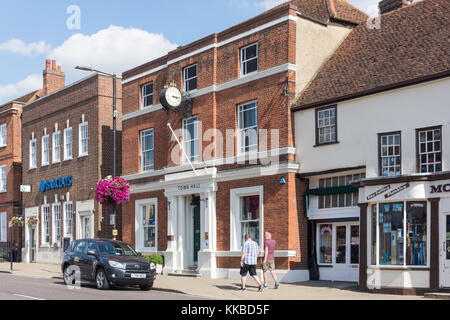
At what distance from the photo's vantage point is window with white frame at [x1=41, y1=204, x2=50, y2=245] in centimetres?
3603

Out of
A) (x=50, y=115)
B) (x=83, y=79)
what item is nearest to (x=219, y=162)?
(x=83, y=79)

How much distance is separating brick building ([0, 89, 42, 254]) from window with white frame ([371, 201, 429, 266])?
27.3 m

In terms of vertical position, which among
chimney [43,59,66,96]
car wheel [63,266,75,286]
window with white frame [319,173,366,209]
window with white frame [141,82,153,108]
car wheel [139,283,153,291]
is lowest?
car wheel [139,283,153,291]

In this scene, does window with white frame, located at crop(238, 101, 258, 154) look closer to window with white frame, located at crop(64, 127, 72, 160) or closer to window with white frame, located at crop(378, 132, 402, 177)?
window with white frame, located at crop(378, 132, 402, 177)

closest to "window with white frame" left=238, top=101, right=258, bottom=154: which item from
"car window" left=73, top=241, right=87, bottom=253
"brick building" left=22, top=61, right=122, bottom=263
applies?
"car window" left=73, top=241, right=87, bottom=253

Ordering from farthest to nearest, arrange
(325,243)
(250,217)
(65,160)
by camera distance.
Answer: (65,160)
(250,217)
(325,243)

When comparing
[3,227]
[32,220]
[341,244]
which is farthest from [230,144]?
[3,227]

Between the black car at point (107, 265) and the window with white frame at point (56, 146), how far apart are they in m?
15.2

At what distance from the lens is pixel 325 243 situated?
70.2 ft

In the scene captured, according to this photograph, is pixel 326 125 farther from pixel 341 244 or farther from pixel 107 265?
pixel 107 265

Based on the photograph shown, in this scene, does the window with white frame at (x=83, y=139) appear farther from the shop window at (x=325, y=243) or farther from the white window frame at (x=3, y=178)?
the shop window at (x=325, y=243)

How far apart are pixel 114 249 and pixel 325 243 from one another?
6994mm

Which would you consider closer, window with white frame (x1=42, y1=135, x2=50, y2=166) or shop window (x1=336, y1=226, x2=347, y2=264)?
shop window (x1=336, y1=226, x2=347, y2=264)

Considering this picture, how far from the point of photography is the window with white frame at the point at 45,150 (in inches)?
1437
